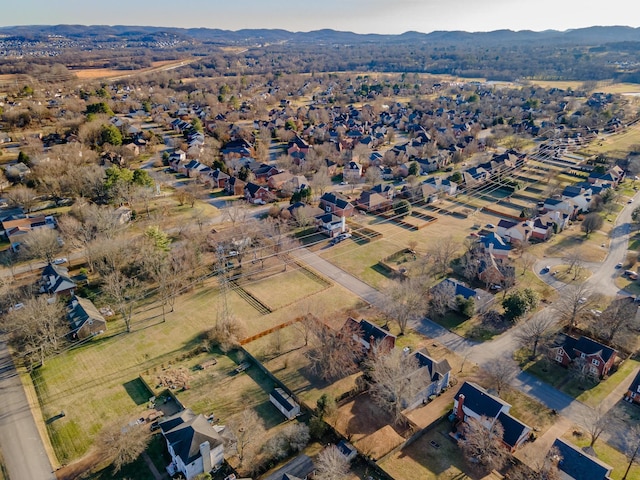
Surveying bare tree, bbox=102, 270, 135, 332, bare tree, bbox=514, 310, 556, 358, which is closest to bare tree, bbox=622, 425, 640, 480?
bare tree, bbox=514, 310, 556, 358

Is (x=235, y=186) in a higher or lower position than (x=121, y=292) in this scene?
higher

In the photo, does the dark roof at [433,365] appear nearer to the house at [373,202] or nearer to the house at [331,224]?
the house at [331,224]

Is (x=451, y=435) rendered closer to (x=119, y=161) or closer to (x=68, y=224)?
(x=68, y=224)

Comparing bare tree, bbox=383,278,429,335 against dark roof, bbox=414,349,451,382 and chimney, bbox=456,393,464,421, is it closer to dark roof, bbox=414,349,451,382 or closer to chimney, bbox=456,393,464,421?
dark roof, bbox=414,349,451,382

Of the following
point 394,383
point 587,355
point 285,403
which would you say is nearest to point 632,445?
point 587,355

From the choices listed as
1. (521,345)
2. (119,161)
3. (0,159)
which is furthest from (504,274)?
(0,159)

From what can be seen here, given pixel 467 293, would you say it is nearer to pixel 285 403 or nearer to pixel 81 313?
pixel 285 403
